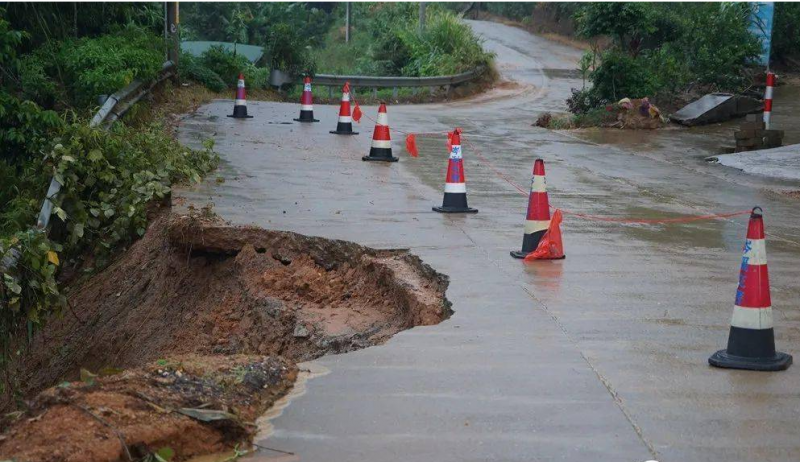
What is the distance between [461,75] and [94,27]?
1297cm

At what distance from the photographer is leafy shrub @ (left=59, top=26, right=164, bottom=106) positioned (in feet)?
56.8

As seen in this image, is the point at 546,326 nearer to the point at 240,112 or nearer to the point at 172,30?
the point at 240,112

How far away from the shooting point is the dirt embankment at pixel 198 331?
4.50 m

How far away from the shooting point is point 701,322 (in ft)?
22.6

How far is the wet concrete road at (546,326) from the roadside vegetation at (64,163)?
0.66 m

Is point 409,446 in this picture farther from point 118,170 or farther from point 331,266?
point 118,170

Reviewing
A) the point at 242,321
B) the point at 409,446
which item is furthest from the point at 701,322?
the point at 242,321

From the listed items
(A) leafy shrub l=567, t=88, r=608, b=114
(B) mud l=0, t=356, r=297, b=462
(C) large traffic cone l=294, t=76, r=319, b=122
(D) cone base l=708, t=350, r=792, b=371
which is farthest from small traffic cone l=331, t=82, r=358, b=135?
(B) mud l=0, t=356, r=297, b=462

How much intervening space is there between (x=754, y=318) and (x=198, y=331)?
14.2 feet

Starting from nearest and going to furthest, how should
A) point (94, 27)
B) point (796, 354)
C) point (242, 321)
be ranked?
point (796, 354) → point (242, 321) → point (94, 27)

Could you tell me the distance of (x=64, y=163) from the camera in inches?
440

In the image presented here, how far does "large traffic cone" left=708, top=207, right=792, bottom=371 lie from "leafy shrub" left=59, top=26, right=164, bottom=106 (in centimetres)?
1327

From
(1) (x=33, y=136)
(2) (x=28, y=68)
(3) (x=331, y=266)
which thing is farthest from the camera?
(2) (x=28, y=68)

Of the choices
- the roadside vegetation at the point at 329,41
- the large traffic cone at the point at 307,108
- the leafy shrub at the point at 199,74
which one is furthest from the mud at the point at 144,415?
the roadside vegetation at the point at 329,41
